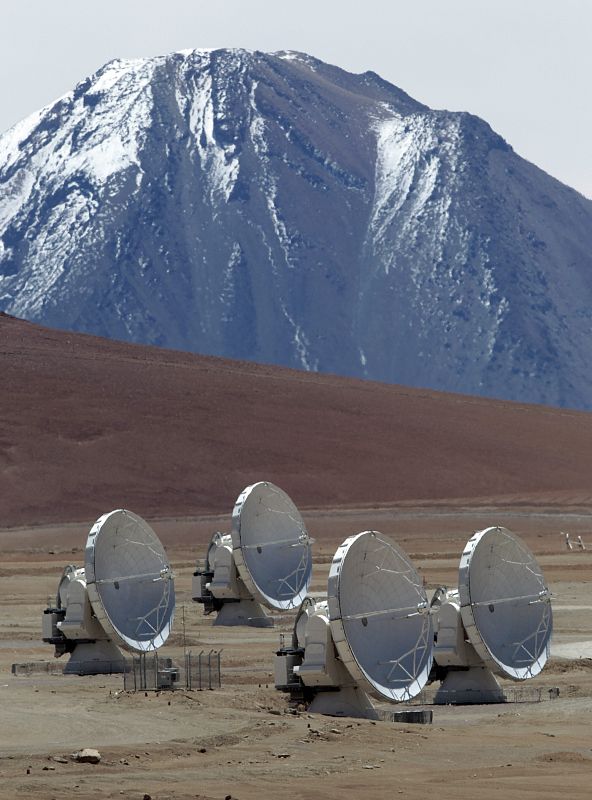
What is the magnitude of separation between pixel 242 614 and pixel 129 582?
40.2 feet

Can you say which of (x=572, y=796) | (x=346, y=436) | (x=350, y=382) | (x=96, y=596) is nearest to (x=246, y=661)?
(x=96, y=596)

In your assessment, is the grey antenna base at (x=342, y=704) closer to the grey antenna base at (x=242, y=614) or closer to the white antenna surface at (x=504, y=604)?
the white antenna surface at (x=504, y=604)

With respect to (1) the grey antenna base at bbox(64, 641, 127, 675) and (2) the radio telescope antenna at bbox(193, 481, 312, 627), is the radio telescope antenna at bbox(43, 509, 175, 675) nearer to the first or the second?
(1) the grey antenna base at bbox(64, 641, 127, 675)

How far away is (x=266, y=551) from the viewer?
45.0 meters

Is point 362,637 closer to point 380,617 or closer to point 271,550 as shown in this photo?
point 380,617

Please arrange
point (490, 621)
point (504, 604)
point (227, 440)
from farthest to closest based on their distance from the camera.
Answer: point (227, 440) < point (504, 604) < point (490, 621)

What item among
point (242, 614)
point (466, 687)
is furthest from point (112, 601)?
point (242, 614)

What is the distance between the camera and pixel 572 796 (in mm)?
22172

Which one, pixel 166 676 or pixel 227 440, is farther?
pixel 227 440

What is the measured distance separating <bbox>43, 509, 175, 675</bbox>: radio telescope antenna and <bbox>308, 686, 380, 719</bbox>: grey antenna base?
265 inches

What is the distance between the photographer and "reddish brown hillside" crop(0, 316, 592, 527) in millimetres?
121125

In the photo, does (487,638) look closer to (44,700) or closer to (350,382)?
(44,700)

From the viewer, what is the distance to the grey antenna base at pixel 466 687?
32000mm

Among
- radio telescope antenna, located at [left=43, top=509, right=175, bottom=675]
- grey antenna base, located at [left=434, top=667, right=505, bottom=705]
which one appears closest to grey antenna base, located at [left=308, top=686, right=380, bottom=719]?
grey antenna base, located at [left=434, top=667, right=505, bottom=705]
